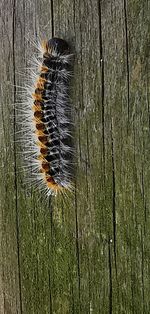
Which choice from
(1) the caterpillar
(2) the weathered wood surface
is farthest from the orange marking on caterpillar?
(2) the weathered wood surface

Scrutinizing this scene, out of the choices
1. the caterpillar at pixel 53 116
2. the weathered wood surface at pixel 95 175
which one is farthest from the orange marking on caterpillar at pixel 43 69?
the weathered wood surface at pixel 95 175

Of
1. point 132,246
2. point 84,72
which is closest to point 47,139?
point 84,72

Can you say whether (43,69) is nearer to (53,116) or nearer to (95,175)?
(53,116)

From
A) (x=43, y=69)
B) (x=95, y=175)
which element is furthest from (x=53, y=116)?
(x=95, y=175)

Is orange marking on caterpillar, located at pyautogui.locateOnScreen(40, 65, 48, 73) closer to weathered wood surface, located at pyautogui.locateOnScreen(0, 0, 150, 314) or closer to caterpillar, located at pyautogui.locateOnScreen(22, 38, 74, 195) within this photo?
caterpillar, located at pyautogui.locateOnScreen(22, 38, 74, 195)

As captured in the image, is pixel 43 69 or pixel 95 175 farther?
pixel 43 69

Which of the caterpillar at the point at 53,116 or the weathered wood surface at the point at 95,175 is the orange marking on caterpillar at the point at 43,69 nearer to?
the caterpillar at the point at 53,116
